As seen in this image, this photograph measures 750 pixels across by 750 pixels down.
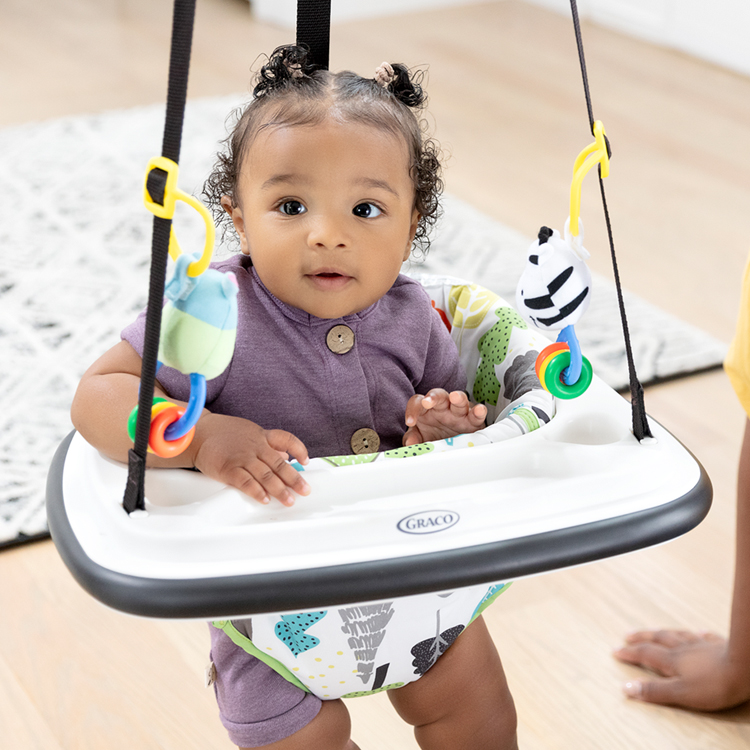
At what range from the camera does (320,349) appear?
88 cm

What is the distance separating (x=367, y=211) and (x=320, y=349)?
131 millimetres

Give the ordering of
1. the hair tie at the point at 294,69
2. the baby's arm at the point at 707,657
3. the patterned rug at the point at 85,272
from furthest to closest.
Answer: the patterned rug at the point at 85,272, the baby's arm at the point at 707,657, the hair tie at the point at 294,69

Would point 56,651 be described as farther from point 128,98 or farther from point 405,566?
point 128,98

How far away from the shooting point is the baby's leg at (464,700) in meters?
0.89

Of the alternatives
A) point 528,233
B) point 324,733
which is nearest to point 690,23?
point 528,233

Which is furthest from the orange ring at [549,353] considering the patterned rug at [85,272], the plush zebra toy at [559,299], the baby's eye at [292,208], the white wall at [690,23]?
the white wall at [690,23]

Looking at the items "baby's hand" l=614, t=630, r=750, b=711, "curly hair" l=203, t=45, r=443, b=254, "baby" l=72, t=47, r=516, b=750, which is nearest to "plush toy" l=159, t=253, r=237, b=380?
"baby" l=72, t=47, r=516, b=750

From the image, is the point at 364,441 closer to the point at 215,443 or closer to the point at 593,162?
the point at 215,443

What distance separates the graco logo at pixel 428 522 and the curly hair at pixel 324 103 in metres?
0.34

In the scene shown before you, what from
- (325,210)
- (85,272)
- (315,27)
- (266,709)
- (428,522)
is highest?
(315,27)

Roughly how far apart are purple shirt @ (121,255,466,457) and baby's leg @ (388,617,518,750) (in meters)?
0.20

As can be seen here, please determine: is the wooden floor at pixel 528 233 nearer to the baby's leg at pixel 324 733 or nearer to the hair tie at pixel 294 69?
the baby's leg at pixel 324 733

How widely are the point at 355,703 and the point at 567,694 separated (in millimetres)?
235

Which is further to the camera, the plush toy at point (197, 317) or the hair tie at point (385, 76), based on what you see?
the hair tie at point (385, 76)
